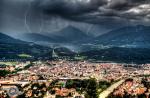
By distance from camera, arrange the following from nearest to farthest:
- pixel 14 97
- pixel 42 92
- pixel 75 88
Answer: pixel 14 97 < pixel 42 92 < pixel 75 88

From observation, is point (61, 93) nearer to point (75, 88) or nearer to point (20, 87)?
point (75, 88)

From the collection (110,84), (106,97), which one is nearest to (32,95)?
(106,97)

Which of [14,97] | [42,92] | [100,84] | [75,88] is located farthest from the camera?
[100,84]

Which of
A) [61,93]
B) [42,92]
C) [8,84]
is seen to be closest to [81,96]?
[61,93]

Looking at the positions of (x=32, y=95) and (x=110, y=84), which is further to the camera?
(x=110, y=84)

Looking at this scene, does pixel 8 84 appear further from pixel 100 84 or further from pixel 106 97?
pixel 106 97

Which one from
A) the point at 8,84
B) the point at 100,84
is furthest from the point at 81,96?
the point at 8,84

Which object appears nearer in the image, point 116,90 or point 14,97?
point 14,97

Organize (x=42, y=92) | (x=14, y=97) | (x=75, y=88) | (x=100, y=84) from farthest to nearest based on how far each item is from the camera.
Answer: (x=100, y=84)
(x=75, y=88)
(x=42, y=92)
(x=14, y=97)
